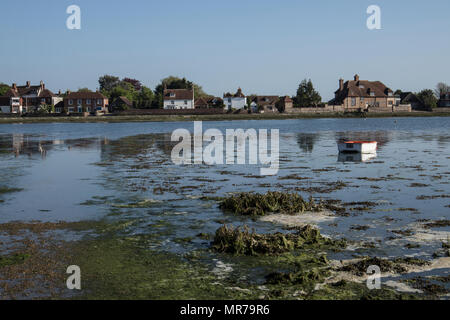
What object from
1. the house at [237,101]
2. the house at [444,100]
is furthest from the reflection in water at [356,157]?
the house at [444,100]

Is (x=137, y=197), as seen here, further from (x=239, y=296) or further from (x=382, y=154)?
(x=382, y=154)

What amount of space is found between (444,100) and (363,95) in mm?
37319

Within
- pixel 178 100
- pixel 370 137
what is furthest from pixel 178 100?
pixel 370 137

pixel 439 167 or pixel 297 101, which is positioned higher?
pixel 297 101

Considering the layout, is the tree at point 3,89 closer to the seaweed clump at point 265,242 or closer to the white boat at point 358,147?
the white boat at point 358,147

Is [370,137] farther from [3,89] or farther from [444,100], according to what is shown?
[3,89]

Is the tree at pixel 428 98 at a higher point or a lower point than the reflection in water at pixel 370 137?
higher

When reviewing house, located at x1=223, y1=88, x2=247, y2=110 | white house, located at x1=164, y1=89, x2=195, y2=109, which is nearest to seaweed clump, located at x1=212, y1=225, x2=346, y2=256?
white house, located at x1=164, y1=89, x2=195, y2=109

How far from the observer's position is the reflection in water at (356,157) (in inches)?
1422

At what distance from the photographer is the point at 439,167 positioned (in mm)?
30906

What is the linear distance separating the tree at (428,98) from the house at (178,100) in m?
85.2

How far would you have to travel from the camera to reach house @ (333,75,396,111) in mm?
160500
